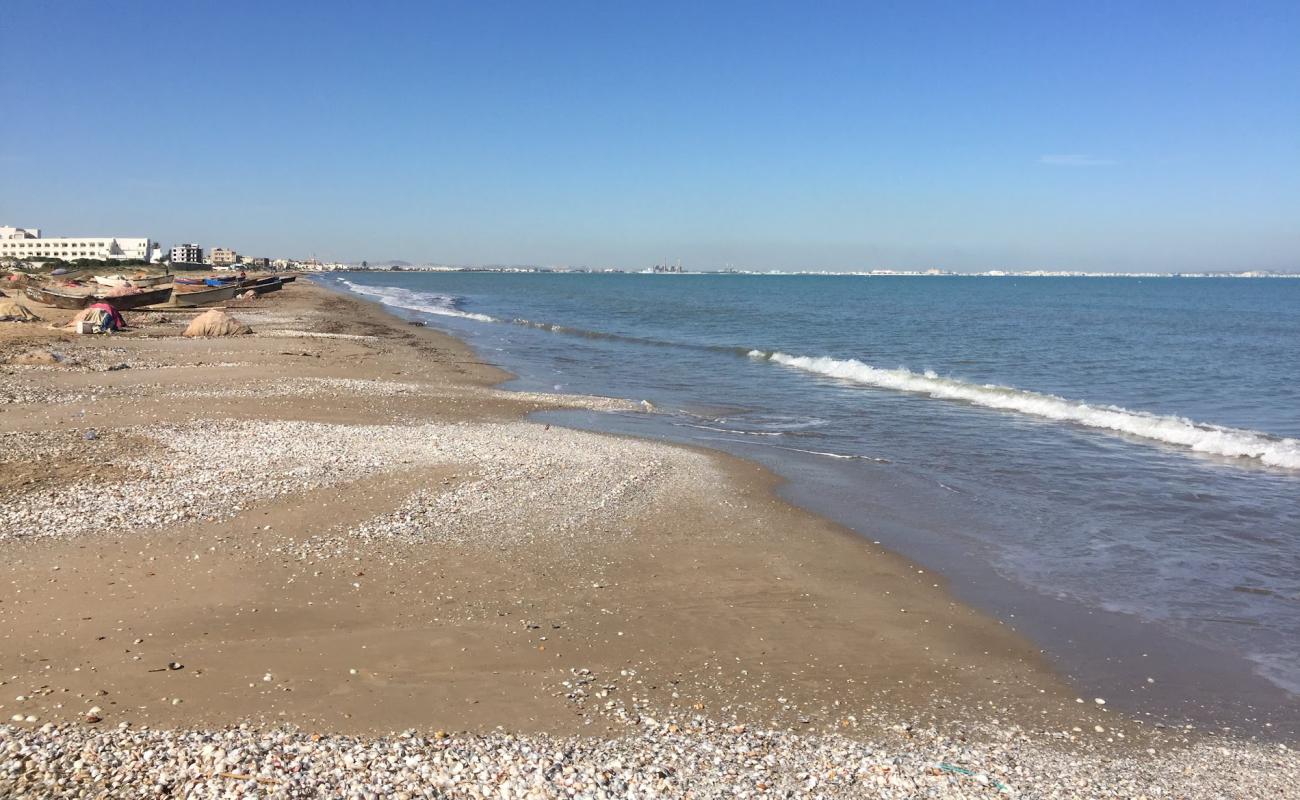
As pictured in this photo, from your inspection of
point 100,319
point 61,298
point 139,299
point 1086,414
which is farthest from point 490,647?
point 139,299

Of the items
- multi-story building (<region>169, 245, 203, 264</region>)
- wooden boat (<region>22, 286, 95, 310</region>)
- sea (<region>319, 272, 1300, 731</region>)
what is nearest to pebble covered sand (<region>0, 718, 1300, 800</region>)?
sea (<region>319, 272, 1300, 731</region>)

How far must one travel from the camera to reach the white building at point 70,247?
147 m

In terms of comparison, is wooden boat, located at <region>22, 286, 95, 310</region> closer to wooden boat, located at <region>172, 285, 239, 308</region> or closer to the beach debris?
wooden boat, located at <region>172, 285, 239, 308</region>

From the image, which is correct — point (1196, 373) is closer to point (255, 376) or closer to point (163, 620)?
point (255, 376)

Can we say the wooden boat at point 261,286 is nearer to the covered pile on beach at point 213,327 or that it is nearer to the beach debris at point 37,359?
the covered pile on beach at point 213,327

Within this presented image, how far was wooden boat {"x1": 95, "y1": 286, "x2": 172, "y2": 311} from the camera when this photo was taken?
132 ft

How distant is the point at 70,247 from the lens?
152875 millimetres

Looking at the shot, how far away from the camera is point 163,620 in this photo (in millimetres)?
7043

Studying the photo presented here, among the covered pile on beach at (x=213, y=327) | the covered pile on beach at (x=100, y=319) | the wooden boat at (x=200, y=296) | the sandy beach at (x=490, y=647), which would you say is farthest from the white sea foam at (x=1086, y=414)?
the wooden boat at (x=200, y=296)

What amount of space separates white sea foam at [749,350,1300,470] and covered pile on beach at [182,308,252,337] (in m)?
22.1

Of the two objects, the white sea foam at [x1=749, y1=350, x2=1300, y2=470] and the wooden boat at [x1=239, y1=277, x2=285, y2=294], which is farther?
the wooden boat at [x1=239, y1=277, x2=285, y2=294]

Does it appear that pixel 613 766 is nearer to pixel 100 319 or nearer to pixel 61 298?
pixel 100 319

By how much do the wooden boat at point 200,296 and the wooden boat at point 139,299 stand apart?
0.51m

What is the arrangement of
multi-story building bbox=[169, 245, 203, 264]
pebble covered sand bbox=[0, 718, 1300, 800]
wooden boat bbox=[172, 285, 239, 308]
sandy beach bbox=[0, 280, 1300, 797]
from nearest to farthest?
pebble covered sand bbox=[0, 718, 1300, 800], sandy beach bbox=[0, 280, 1300, 797], wooden boat bbox=[172, 285, 239, 308], multi-story building bbox=[169, 245, 203, 264]
